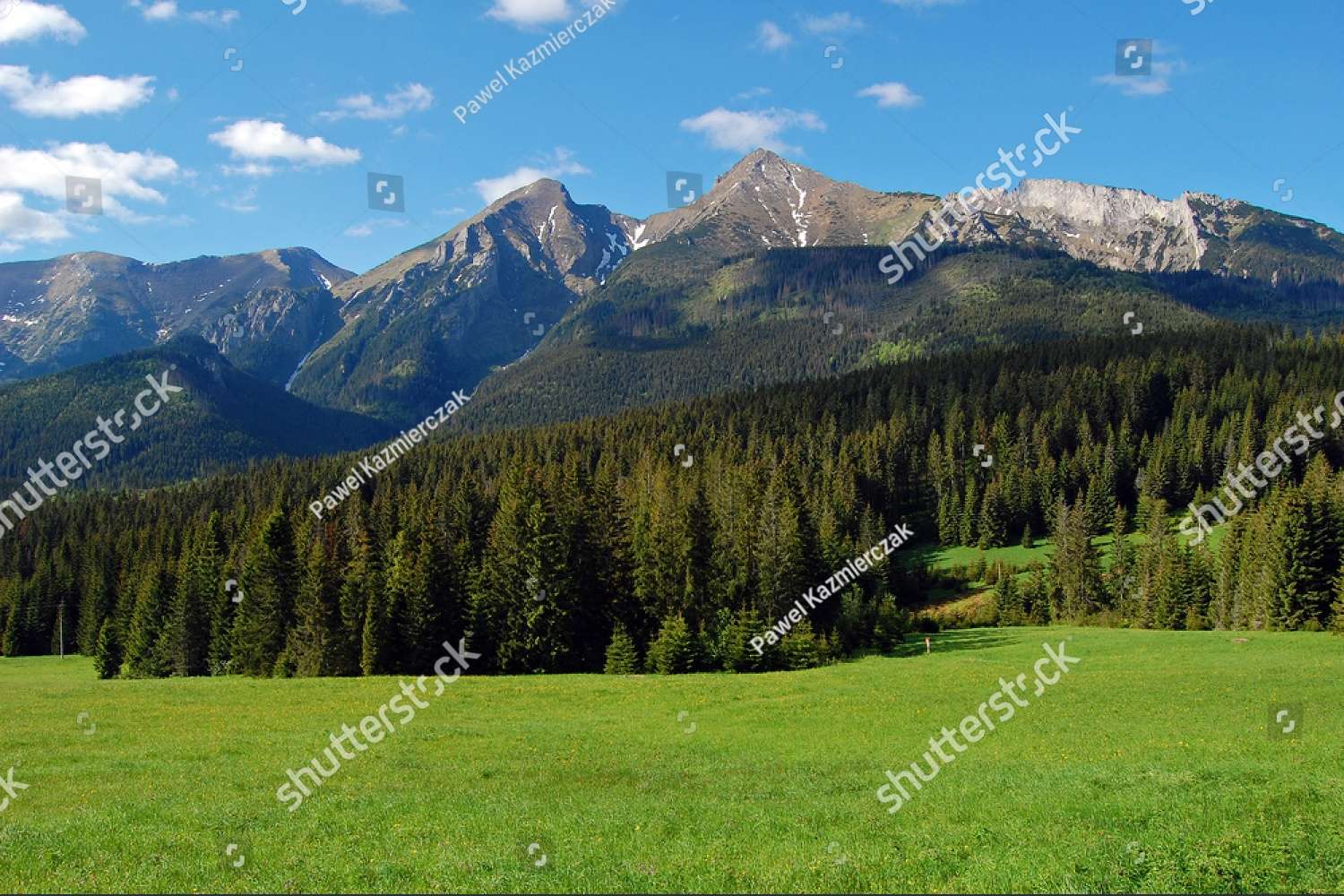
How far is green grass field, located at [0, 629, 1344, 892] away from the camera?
1468cm

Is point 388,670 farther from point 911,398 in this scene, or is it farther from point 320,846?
point 911,398

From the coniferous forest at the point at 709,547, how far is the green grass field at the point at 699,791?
14373 mm

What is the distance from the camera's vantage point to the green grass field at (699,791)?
578 inches

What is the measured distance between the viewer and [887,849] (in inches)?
612

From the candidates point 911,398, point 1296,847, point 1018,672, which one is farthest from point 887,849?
point 911,398

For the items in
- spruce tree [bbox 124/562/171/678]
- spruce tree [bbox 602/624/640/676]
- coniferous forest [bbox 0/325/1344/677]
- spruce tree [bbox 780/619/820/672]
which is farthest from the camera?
spruce tree [bbox 124/562/171/678]

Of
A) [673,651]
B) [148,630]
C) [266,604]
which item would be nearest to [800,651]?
[673,651]

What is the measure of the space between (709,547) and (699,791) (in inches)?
1712

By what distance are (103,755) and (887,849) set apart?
26.3 m

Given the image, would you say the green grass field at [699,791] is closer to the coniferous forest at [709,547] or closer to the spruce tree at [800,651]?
the spruce tree at [800,651]

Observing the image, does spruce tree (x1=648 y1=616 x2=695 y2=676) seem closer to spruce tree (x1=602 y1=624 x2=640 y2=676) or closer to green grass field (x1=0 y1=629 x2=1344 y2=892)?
spruce tree (x1=602 y1=624 x2=640 y2=676)

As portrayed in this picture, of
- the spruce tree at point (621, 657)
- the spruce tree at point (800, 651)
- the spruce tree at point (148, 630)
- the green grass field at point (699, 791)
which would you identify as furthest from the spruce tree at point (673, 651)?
the spruce tree at point (148, 630)

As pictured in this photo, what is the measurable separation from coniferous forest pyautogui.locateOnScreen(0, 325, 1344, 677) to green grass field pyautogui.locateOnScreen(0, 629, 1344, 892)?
47.2ft

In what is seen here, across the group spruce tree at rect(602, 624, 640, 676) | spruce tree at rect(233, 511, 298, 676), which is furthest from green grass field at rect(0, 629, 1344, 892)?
spruce tree at rect(233, 511, 298, 676)
